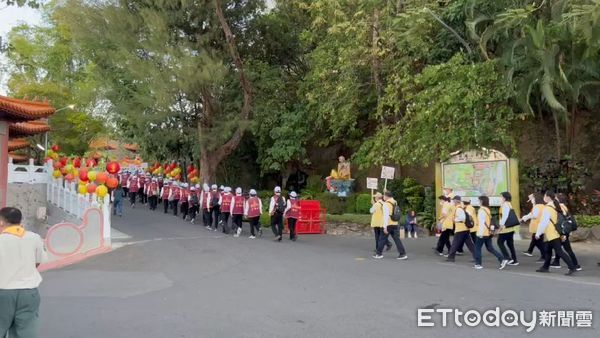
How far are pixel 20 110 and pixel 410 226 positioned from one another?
13.8m

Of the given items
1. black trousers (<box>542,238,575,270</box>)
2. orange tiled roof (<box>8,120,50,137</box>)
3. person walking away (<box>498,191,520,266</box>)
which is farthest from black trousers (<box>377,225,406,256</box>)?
orange tiled roof (<box>8,120,50,137</box>)

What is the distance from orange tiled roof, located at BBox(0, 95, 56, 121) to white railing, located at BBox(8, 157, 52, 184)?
2.11 m

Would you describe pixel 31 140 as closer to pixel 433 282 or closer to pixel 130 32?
pixel 130 32

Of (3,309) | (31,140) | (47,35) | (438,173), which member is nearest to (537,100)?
(438,173)

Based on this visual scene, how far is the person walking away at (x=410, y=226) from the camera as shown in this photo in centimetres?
1936

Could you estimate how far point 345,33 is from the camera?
21891 millimetres

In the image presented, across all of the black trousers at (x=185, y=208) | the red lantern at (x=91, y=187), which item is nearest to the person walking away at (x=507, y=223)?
the red lantern at (x=91, y=187)

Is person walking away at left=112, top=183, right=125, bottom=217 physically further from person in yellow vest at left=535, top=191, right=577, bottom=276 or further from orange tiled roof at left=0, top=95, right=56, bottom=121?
person in yellow vest at left=535, top=191, right=577, bottom=276

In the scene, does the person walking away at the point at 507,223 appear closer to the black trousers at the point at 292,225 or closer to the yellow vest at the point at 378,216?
the yellow vest at the point at 378,216

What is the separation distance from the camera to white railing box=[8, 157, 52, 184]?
19788 millimetres

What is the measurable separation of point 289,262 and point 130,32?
17.5m

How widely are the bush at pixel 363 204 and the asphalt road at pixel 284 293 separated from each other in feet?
26.2

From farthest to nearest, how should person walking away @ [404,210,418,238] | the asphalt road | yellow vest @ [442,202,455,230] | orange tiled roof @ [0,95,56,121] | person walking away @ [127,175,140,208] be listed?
1. person walking away @ [127,175,140,208]
2. person walking away @ [404,210,418,238]
3. orange tiled roof @ [0,95,56,121]
4. yellow vest @ [442,202,455,230]
5. the asphalt road

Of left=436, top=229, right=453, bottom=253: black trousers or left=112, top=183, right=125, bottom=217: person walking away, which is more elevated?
left=112, top=183, right=125, bottom=217: person walking away
